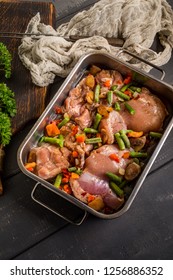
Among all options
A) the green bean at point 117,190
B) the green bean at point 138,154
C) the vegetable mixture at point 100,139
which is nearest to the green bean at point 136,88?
the vegetable mixture at point 100,139

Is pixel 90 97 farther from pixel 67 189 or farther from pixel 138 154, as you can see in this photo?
pixel 67 189

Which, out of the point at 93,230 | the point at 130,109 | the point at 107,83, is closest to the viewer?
the point at 93,230

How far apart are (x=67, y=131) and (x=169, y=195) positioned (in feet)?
2.51

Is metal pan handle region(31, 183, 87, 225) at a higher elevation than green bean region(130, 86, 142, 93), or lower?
lower

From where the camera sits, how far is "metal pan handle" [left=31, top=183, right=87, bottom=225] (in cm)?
239

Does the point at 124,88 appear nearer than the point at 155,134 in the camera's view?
No

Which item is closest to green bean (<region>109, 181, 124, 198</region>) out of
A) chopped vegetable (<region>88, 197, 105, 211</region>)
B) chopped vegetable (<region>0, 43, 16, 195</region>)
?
chopped vegetable (<region>88, 197, 105, 211</region>)

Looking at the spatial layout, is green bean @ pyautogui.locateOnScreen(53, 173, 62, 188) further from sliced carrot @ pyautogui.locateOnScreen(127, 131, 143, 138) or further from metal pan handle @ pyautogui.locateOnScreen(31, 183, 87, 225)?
sliced carrot @ pyautogui.locateOnScreen(127, 131, 143, 138)

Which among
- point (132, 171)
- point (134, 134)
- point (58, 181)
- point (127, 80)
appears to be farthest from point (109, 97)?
point (58, 181)

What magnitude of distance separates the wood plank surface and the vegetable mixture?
191 millimetres

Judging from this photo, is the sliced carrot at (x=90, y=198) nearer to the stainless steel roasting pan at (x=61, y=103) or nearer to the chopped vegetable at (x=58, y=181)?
the stainless steel roasting pan at (x=61, y=103)

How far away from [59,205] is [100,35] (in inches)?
52.0

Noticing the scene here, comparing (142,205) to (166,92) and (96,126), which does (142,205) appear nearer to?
(96,126)

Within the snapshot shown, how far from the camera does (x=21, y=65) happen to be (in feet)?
9.28
